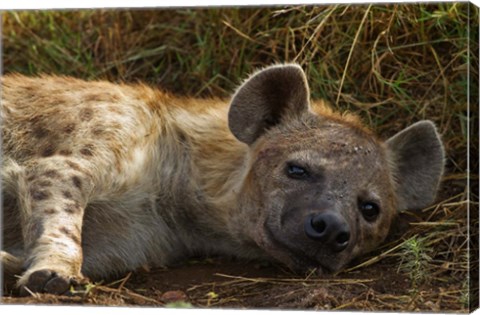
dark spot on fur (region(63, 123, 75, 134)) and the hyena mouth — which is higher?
dark spot on fur (region(63, 123, 75, 134))

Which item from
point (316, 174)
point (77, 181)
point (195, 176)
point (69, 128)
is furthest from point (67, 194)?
point (316, 174)

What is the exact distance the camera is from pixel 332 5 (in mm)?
4719

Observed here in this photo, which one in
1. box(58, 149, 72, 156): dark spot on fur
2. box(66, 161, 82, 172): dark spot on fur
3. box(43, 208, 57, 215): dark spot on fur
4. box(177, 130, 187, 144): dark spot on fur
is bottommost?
box(43, 208, 57, 215): dark spot on fur

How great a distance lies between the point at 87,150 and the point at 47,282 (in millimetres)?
665

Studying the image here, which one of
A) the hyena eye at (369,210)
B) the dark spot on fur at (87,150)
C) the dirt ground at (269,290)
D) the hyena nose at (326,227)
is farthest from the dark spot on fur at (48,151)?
the hyena eye at (369,210)

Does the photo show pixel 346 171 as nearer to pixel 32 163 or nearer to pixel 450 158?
pixel 450 158

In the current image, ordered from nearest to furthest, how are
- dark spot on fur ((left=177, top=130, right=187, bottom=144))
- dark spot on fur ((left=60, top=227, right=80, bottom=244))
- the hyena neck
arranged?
dark spot on fur ((left=60, top=227, right=80, bottom=244)) < the hyena neck < dark spot on fur ((left=177, top=130, right=187, bottom=144))

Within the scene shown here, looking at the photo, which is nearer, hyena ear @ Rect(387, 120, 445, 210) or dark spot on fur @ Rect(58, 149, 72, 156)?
dark spot on fur @ Rect(58, 149, 72, 156)

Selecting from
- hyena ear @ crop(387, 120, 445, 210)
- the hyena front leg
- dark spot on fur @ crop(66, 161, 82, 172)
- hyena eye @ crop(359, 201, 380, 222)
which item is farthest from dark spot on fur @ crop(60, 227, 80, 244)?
hyena ear @ crop(387, 120, 445, 210)

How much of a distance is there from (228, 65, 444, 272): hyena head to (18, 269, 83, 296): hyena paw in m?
0.80

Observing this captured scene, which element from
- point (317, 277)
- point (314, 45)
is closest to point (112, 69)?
point (314, 45)

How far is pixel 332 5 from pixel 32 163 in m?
1.43

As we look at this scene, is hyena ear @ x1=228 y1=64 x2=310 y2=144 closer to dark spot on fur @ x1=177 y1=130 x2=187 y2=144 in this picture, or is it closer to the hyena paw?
dark spot on fur @ x1=177 y1=130 x2=187 y2=144

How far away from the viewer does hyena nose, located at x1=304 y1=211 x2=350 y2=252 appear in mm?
4008
